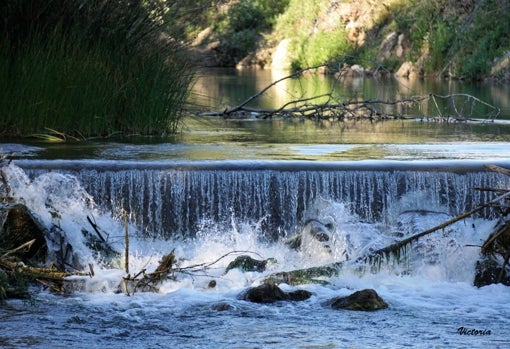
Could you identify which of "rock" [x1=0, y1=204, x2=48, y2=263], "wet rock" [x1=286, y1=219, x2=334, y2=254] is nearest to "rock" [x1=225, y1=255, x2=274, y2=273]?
"wet rock" [x1=286, y1=219, x2=334, y2=254]

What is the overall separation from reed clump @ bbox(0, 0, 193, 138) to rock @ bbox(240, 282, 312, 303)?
444cm

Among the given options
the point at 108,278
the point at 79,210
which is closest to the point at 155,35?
the point at 79,210

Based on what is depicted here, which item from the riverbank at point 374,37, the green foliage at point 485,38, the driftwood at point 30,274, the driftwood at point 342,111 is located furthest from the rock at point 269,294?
the green foliage at point 485,38

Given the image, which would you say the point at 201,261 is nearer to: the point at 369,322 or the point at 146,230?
the point at 146,230

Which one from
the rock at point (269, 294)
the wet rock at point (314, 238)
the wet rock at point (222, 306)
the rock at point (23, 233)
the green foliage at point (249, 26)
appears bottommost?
the wet rock at point (222, 306)

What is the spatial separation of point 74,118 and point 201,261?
3365 mm

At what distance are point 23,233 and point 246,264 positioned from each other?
1.63 metres

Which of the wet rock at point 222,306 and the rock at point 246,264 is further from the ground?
the rock at point 246,264

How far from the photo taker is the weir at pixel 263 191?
9.19 metres

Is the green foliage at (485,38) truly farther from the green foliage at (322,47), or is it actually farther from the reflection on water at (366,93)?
the green foliage at (322,47)

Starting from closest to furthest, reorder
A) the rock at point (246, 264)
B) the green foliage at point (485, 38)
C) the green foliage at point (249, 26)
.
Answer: the rock at point (246, 264) < the green foliage at point (485, 38) < the green foliage at point (249, 26)

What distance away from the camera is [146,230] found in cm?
920

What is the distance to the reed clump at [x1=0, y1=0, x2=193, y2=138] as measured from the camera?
10.9 metres

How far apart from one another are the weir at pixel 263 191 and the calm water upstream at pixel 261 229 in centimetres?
1
